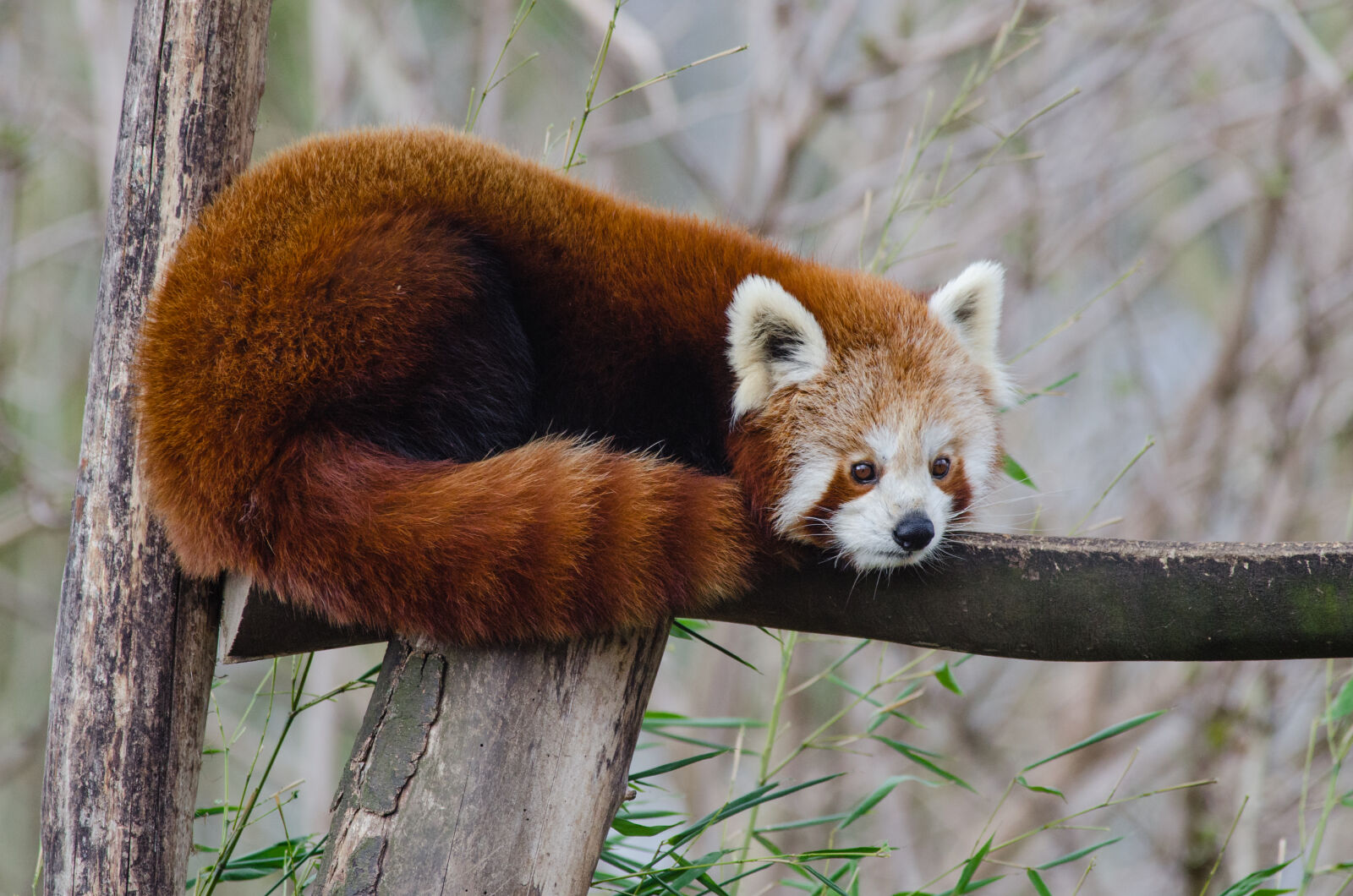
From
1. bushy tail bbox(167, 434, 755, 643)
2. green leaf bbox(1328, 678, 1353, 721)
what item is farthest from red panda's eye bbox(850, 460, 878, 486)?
green leaf bbox(1328, 678, 1353, 721)

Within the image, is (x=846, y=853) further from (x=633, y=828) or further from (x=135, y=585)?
(x=135, y=585)

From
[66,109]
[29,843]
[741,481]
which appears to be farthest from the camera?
[29,843]

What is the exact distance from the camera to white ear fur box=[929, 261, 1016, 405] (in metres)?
2.12

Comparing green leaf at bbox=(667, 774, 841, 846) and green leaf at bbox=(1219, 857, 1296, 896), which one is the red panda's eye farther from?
green leaf at bbox=(1219, 857, 1296, 896)

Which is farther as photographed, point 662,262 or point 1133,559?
point 662,262

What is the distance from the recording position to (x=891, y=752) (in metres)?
5.29

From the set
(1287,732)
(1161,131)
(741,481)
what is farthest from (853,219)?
(741,481)

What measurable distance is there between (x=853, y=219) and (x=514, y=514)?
3835 mm

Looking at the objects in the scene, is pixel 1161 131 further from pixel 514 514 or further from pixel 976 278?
pixel 514 514

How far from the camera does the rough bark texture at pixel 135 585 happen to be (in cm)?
172

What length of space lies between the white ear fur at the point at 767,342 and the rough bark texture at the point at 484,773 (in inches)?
21.5

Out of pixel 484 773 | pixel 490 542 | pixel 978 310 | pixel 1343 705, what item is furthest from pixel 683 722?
pixel 1343 705

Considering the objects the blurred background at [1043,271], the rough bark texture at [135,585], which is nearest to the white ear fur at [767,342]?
the rough bark texture at [135,585]

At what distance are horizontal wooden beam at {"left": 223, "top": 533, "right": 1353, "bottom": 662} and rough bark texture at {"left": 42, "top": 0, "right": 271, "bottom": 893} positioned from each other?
0.14 m
